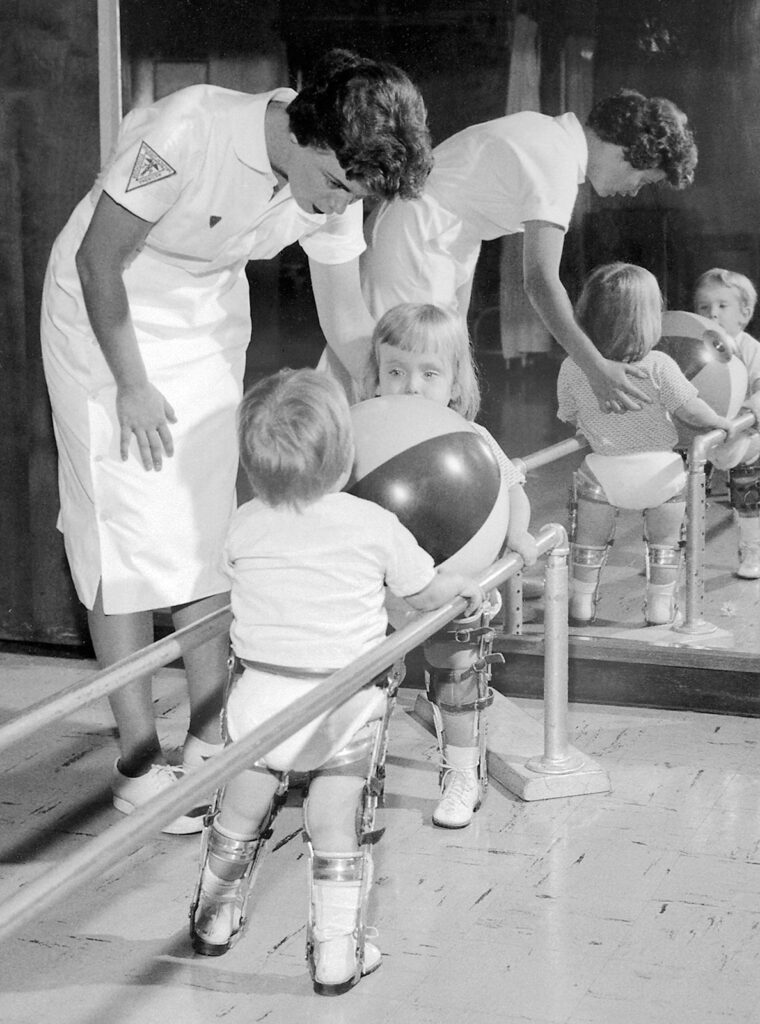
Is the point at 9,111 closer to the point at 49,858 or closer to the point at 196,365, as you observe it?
the point at 196,365

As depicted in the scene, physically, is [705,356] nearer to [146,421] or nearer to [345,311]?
[345,311]

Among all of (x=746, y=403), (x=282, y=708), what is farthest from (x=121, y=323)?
(x=746, y=403)

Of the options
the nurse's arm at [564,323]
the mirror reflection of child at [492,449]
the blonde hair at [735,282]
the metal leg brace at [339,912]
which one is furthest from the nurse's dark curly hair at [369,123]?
the blonde hair at [735,282]

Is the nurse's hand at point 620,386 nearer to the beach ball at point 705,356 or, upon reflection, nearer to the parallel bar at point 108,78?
the beach ball at point 705,356

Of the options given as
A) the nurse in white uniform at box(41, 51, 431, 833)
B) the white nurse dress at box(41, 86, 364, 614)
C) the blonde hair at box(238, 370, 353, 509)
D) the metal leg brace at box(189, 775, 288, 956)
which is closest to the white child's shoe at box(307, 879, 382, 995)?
the metal leg brace at box(189, 775, 288, 956)

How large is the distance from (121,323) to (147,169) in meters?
0.28

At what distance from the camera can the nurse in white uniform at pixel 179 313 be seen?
2508 mm

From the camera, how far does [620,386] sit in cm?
363

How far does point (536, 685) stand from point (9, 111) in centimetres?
212

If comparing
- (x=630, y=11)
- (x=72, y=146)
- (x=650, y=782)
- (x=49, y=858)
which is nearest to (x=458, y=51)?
(x=630, y=11)

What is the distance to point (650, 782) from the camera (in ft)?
10.5

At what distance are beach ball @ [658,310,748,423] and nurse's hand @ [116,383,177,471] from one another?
4.44 ft

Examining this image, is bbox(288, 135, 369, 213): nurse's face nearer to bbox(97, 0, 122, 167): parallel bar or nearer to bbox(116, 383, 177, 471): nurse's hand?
bbox(116, 383, 177, 471): nurse's hand

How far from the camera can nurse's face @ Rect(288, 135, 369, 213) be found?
2.52 m
